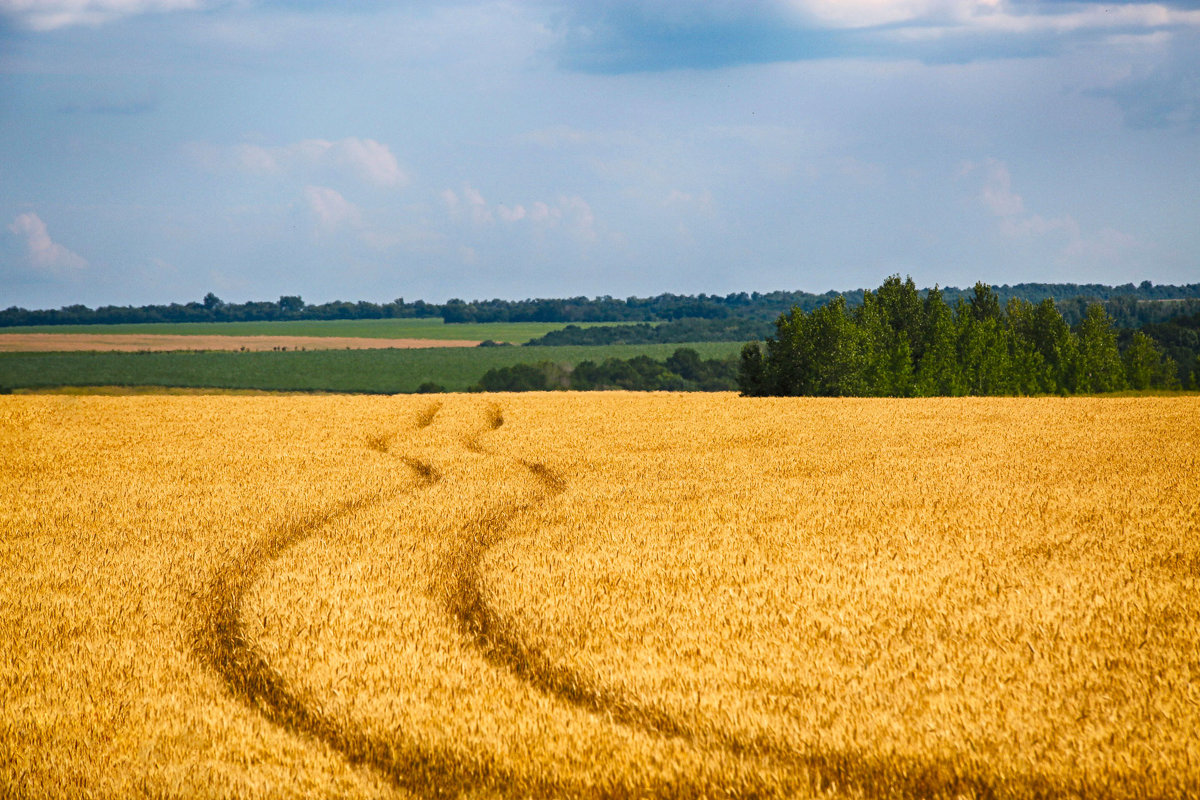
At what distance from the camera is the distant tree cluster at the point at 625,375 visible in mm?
91562

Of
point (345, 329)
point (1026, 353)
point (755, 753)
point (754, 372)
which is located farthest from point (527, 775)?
point (345, 329)

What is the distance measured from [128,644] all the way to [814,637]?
728 centimetres

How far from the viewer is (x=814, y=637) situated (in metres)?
10.3

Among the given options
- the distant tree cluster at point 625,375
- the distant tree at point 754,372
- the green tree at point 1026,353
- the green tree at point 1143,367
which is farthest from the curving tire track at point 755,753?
the green tree at point 1143,367

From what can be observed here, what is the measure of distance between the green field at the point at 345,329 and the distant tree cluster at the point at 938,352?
7449cm

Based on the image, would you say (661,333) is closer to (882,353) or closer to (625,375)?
(625,375)

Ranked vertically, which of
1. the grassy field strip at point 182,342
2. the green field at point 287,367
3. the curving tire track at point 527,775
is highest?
the grassy field strip at point 182,342

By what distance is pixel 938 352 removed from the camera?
71.7 metres

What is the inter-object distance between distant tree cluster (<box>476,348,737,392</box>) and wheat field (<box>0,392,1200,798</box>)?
70674mm

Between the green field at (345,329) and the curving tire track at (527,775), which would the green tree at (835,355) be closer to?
the curving tire track at (527,775)

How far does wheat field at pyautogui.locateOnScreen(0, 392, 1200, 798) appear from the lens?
26.4 ft

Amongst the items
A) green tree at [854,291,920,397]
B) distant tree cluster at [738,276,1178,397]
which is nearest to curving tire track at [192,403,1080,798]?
distant tree cluster at [738,276,1178,397]

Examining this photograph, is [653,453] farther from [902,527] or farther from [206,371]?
[206,371]

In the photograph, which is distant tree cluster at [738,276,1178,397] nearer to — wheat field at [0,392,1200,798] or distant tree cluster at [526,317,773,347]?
wheat field at [0,392,1200,798]
